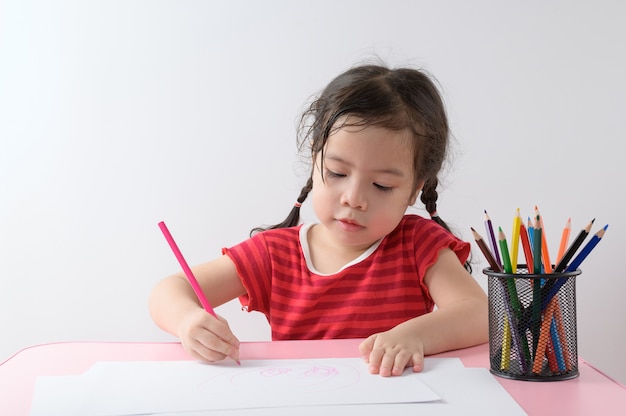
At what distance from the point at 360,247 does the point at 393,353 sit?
1.21ft

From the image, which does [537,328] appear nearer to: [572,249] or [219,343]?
[572,249]

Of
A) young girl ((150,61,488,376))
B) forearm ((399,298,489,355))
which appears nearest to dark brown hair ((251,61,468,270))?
young girl ((150,61,488,376))

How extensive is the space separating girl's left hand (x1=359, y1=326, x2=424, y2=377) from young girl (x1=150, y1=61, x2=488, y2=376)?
0.10 metres

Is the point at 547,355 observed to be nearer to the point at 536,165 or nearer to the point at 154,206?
the point at 536,165

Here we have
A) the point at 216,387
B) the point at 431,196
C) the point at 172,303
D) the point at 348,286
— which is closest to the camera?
the point at 216,387

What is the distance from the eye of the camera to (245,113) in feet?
4.63

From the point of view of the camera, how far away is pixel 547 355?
2.22 feet

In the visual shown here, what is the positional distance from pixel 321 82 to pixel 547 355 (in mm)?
840

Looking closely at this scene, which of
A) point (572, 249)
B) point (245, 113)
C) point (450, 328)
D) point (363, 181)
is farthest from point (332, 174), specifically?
point (245, 113)

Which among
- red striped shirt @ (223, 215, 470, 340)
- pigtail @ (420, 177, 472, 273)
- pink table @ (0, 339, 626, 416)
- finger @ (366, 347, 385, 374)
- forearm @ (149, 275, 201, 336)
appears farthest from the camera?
pigtail @ (420, 177, 472, 273)

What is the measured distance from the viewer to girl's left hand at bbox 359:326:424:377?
70 centimetres

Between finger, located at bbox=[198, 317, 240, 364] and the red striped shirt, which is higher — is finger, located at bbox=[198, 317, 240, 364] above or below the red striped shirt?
above

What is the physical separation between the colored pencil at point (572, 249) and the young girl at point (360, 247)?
0.57 feet

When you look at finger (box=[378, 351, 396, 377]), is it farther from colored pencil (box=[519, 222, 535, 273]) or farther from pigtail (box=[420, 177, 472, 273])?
pigtail (box=[420, 177, 472, 273])
